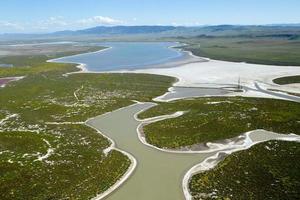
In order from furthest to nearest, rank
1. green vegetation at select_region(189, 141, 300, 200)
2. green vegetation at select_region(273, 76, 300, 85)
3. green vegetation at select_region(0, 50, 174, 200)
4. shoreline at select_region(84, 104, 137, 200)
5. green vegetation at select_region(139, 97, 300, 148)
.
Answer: green vegetation at select_region(273, 76, 300, 85) → green vegetation at select_region(139, 97, 300, 148) → green vegetation at select_region(0, 50, 174, 200) → shoreline at select_region(84, 104, 137, 200) → green vegetation at select_region(189, 141, 300, 200)

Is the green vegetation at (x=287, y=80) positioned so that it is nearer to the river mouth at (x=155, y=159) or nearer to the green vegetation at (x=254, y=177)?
the river mouth at (x=155, y=159)

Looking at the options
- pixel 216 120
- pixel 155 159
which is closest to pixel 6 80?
pixel 216 120

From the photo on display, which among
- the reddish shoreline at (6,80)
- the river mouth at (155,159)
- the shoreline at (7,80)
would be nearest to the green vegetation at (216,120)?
the river mouth at (155,159)

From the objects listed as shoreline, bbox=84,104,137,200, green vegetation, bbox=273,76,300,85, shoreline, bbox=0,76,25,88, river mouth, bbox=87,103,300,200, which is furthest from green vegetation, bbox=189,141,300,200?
shoreline, bbox=0,76,25,88

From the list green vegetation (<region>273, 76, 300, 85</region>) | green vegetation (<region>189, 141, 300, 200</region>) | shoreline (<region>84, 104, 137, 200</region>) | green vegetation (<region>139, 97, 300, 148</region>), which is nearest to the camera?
green vegetation (<region>189, 141, 300, 200</region>)

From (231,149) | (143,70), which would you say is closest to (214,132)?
(231,149)

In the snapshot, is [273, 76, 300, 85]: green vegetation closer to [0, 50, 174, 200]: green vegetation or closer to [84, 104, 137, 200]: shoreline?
[0, 50, 174, 200]: green vegetation

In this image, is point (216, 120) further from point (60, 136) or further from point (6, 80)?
point (6, 80)

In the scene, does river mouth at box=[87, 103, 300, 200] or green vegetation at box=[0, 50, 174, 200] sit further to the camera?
green vegetation at box=[0, 50, 174, 200]
